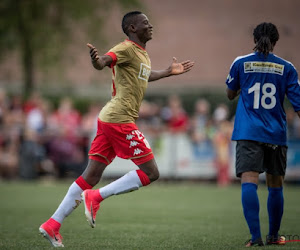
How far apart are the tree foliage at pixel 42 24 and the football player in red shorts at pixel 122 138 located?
17.8m

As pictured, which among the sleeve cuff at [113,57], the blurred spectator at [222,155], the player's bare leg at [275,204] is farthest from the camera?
the blurred spectator at [222,155]

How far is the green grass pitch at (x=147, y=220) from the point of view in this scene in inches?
272

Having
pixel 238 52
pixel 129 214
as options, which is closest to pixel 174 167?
pixel 129 214

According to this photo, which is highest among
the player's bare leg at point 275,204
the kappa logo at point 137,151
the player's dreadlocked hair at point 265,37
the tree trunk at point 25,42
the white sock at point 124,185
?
the tree trunk at point 25,42

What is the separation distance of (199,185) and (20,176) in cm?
536

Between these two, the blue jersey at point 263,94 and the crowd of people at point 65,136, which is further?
the crowd of people at point 65,136

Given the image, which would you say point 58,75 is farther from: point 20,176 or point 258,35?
point 258,35

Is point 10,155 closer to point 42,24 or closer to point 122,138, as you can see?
point 42,24

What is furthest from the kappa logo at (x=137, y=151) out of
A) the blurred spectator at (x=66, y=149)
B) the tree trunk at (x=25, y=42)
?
the tree trunk at (x=25, y=42)

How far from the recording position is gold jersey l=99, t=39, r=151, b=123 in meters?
6.66

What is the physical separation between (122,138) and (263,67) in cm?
167

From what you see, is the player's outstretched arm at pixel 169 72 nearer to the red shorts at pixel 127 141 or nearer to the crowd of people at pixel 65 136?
the red shorts at pixel 127 141

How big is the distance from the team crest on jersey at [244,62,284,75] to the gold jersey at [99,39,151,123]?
43.6 inches

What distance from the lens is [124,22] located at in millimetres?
6953
